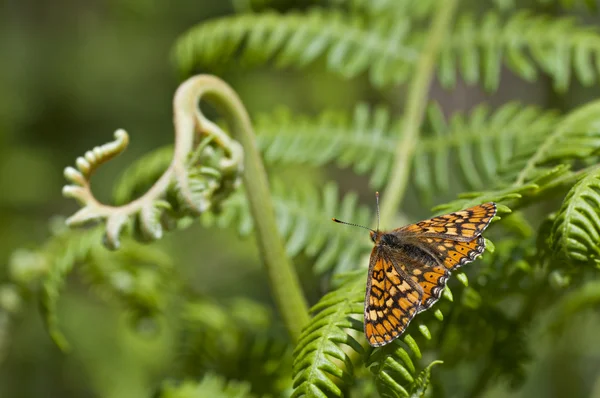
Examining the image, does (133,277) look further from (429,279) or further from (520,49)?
(520,49)

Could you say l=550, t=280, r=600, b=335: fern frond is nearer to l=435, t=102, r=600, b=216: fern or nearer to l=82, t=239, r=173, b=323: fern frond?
l=435, t=102, r=600, b=216: fern

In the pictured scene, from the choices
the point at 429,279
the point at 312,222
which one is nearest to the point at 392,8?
the point at 312,222

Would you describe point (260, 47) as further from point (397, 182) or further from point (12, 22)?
point (12, 22)

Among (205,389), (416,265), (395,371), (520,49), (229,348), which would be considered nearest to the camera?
(395,371)

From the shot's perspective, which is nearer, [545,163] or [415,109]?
[545,163]

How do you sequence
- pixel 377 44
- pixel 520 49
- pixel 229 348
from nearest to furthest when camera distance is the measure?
pixel 229 348, pixel 520 49, pixel 377 44

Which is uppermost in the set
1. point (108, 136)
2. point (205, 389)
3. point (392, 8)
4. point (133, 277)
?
point (108, 136)

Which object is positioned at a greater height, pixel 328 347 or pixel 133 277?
pixel 133 277

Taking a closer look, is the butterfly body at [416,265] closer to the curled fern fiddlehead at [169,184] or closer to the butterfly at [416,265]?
the butterfly at [416,265]

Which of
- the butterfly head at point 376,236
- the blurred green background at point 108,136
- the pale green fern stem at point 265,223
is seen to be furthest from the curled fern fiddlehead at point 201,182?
the blurred green background at point 108,136
